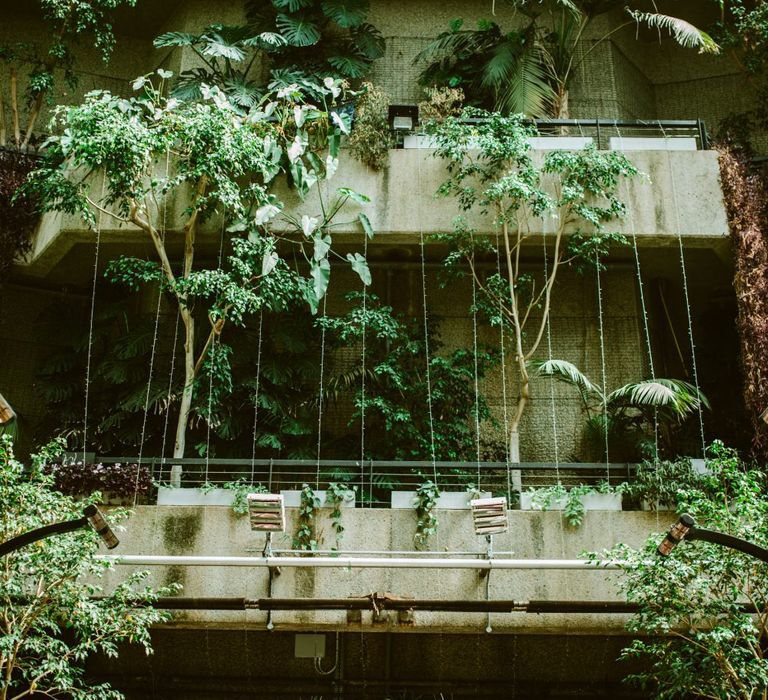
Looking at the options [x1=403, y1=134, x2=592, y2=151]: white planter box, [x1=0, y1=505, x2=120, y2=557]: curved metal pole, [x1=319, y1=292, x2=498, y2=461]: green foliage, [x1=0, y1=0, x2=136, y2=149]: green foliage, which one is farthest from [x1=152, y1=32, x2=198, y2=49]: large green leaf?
[x1=0, y1=505, x2=120, y2=557]: curved metal pole

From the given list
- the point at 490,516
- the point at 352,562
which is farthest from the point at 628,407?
the point at 352,562

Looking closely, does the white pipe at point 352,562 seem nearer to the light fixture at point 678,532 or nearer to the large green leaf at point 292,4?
the light fixture at point 678,532

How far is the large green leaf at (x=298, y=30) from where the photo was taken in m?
11.1

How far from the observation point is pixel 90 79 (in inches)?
530

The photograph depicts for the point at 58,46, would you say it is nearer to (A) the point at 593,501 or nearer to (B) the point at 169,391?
(B) the point at 169,391

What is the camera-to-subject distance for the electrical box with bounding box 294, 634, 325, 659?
30.1 feet

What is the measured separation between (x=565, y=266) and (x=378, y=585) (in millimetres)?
5548

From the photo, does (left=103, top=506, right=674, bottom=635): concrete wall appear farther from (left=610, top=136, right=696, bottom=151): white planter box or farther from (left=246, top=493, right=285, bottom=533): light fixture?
(left=610, top=136, right=696, bottom=151): white planter box

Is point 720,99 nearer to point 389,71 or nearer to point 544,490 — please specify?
point 389,71

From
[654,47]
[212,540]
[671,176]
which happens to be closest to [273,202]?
[212,540]

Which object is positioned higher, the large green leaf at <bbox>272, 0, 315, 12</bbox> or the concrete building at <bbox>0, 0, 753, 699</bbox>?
the large green leaf at <bbox>272, 0, 315, 12</bbox>

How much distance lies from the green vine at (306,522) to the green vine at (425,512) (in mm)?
983

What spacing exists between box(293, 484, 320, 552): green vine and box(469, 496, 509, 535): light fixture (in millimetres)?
1698

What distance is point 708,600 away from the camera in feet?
21.7
